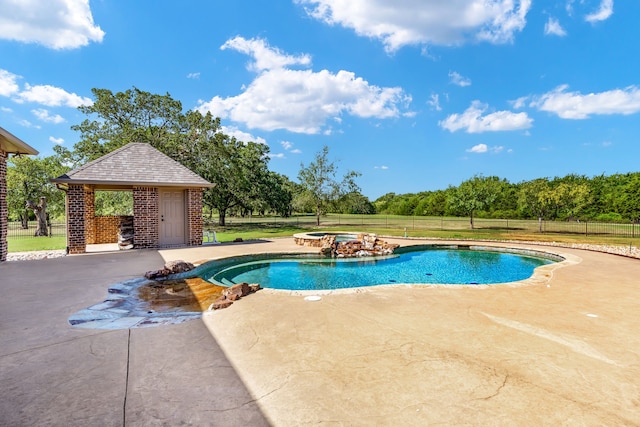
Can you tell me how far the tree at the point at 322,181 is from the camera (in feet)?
80.3

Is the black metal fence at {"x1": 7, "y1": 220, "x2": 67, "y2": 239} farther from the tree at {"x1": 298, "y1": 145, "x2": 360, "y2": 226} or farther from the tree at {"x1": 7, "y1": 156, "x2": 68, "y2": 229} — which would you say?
the tree at {"x1": 298, "y1": 145, "x2": 360, "y2": 226}

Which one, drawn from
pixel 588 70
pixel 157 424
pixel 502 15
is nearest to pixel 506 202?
pixel 588 70

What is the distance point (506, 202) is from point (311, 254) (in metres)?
33.9

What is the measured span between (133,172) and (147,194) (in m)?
0.91

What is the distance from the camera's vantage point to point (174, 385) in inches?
93.0

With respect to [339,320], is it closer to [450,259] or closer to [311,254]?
[311,254]

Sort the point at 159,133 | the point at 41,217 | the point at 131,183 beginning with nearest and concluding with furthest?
the point at 131,183 < the point at 41,217 < the point at 159,133

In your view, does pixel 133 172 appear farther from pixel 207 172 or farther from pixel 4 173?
pixel 207 172

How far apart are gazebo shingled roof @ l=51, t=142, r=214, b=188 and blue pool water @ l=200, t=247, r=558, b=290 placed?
418 cm

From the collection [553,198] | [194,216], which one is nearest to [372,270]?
[194,216]

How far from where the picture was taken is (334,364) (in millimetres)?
2713

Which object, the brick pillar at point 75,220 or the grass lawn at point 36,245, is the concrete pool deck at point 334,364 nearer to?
the brick pillar at point 75,220

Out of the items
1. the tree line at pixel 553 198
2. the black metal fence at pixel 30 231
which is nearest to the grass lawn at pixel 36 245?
the black metal fence at pixel 30 231

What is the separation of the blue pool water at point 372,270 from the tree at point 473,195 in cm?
1118
